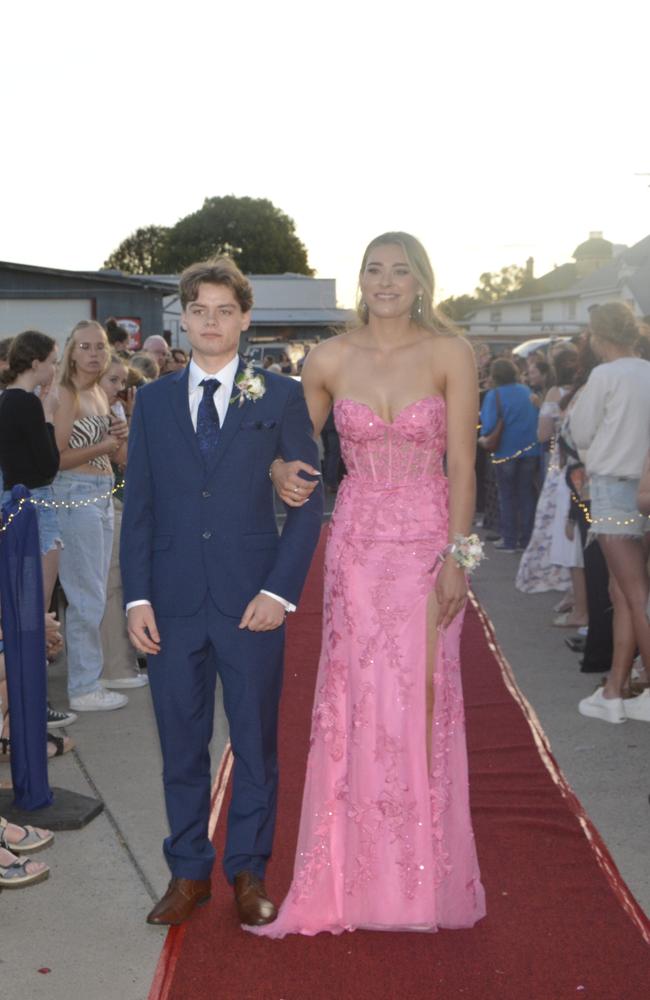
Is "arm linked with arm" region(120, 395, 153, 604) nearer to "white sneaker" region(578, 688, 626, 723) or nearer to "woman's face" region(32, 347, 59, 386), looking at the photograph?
"woman's face" region(32, 347, 59, 386)

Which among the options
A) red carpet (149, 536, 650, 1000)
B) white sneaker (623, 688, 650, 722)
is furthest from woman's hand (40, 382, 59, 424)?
white sneaker (623, 688, 650, 722)

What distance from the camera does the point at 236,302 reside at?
13.9 ft

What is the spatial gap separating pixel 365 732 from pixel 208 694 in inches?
22.0

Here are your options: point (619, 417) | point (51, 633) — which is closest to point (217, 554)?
point (51, 633)

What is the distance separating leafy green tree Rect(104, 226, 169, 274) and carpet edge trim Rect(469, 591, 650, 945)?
106566mm

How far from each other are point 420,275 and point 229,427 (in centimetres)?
88

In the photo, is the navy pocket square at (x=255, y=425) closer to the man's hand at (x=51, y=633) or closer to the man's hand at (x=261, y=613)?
the man's hand at (x=261, y=613)

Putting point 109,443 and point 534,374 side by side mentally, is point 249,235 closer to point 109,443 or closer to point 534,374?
point 534,374

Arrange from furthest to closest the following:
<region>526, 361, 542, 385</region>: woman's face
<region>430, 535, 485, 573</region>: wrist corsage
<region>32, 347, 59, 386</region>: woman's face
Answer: <region>526, 361, 542, 385</region>: woman's face → <region>32, 347, 59, 386</region>: woman's face → <region>430, 535, 485, 573</region>: wrist corsage

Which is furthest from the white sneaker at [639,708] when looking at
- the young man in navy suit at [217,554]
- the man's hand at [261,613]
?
the man's hand at [261,613]

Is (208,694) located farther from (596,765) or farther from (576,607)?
(576,607)

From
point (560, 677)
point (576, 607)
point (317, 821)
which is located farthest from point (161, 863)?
point (576, 607)

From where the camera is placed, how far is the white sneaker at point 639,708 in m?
6.94

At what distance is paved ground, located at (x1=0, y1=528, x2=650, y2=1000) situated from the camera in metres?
4.11
